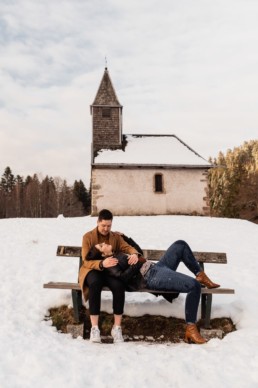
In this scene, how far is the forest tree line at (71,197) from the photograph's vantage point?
4088 cm

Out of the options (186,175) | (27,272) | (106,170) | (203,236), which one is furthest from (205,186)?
(27,272)

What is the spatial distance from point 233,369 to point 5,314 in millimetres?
3264

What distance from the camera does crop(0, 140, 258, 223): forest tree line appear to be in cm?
4088

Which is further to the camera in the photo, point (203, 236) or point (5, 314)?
point (203, 236)

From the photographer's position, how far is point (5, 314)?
5312 mm

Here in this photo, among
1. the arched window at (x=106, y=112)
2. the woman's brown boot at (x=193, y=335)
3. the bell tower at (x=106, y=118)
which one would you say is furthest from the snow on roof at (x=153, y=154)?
the woman's brown boot at (x=193, y=335)

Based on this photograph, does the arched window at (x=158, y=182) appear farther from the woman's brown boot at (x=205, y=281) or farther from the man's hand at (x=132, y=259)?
the man's hand at (x=132, y=259)

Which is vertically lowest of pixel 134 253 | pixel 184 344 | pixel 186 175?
pixel 184 344

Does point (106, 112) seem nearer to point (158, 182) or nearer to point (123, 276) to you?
point (158, 182)

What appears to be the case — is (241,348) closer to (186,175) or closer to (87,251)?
(87,251)

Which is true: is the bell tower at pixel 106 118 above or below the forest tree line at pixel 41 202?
above

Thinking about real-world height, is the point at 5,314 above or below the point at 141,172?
below

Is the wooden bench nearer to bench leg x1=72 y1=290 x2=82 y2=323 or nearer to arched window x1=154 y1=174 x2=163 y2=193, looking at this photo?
bench leg x1=72 y1=290 x2=82 y2=323

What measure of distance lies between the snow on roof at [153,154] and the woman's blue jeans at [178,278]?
18.7m
